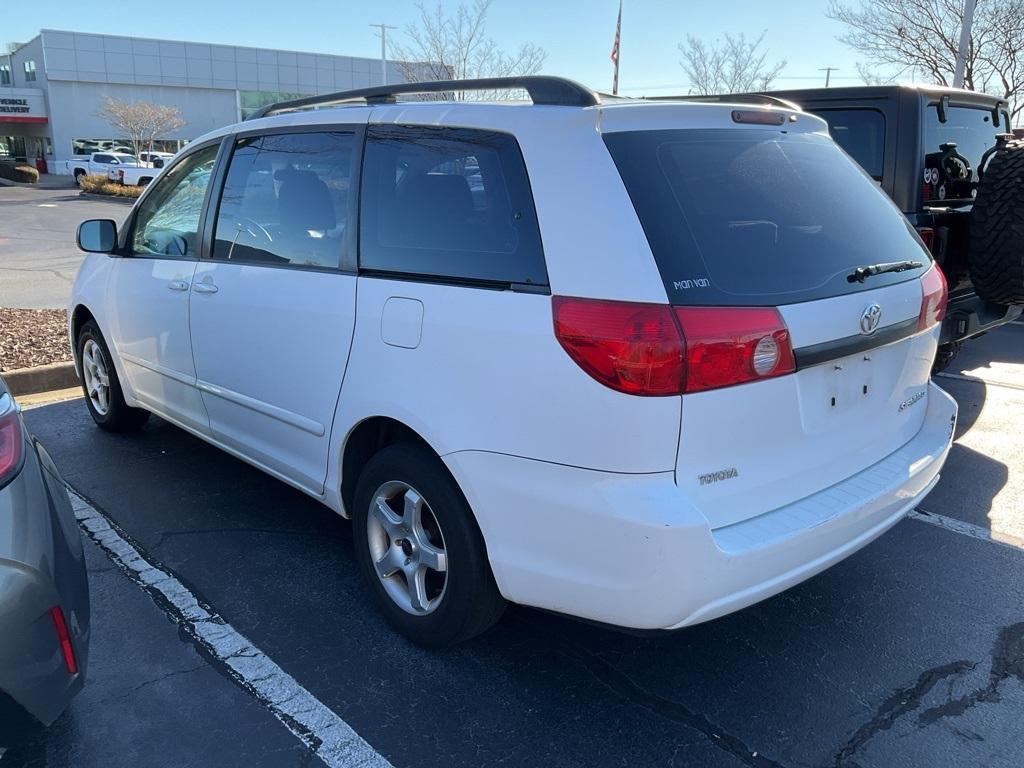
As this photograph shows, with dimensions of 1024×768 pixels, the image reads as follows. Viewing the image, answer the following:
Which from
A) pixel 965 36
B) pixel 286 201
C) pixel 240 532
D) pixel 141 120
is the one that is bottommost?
pixel 240 532

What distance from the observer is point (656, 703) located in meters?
2.69

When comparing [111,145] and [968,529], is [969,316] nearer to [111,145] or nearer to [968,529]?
[968,529]

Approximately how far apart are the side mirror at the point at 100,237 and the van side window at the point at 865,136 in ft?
14.3

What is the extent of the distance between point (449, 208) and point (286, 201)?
1.05 metres

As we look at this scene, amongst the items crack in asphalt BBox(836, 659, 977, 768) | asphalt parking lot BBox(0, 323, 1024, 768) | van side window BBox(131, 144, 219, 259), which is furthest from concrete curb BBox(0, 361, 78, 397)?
crack in asphalt BBox(836, 659, 977, 768)

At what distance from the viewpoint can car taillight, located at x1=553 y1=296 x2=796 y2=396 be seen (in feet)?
7.18

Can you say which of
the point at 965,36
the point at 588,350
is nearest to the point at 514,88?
the point at 588,350

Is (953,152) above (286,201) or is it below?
above

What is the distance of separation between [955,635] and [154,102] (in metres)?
63.4

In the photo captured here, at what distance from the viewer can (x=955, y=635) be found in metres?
3.07

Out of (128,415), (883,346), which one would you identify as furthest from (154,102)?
(883,346)

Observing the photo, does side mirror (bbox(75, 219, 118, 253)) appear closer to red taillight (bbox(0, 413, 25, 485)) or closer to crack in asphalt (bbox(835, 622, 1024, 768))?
red taillight (bbox(0, 413, 25, 485))

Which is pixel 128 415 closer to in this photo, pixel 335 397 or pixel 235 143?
pixel 235 143

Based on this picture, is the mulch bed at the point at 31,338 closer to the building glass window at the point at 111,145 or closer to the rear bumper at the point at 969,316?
the rear bumper at the point at 969,316
